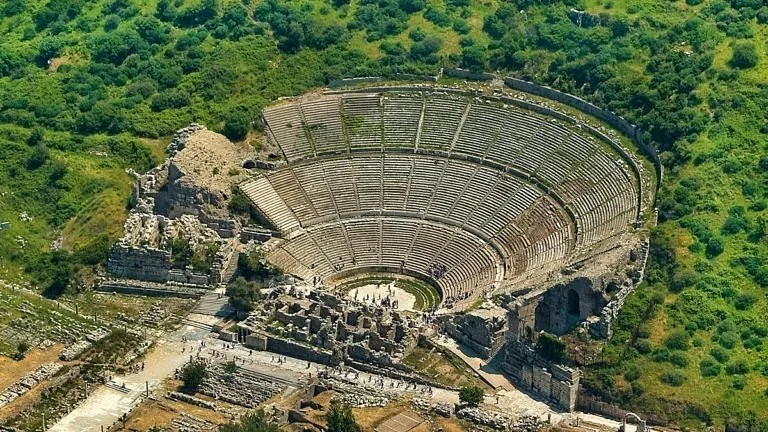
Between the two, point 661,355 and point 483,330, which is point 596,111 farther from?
point 661,355

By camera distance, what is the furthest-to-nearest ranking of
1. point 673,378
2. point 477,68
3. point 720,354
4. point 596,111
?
point 477,68 < point 596,111 < point 720,354 < point 673,378

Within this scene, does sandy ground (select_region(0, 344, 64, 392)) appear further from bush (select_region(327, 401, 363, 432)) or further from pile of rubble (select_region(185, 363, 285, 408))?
bush (select_region(327, 401, 363, 432))

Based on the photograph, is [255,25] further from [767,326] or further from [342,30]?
[767,326]

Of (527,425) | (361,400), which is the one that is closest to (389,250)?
(361,400)

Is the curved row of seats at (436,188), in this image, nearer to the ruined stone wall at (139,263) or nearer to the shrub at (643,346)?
the ruined stone wall at (139,263)

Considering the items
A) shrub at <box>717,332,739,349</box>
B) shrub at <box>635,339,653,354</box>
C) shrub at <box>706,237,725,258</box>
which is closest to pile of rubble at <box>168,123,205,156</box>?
shrub at <box>706,237,725,258</box>

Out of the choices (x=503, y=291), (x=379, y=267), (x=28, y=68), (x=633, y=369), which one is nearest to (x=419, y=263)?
(x=379, y=267)
